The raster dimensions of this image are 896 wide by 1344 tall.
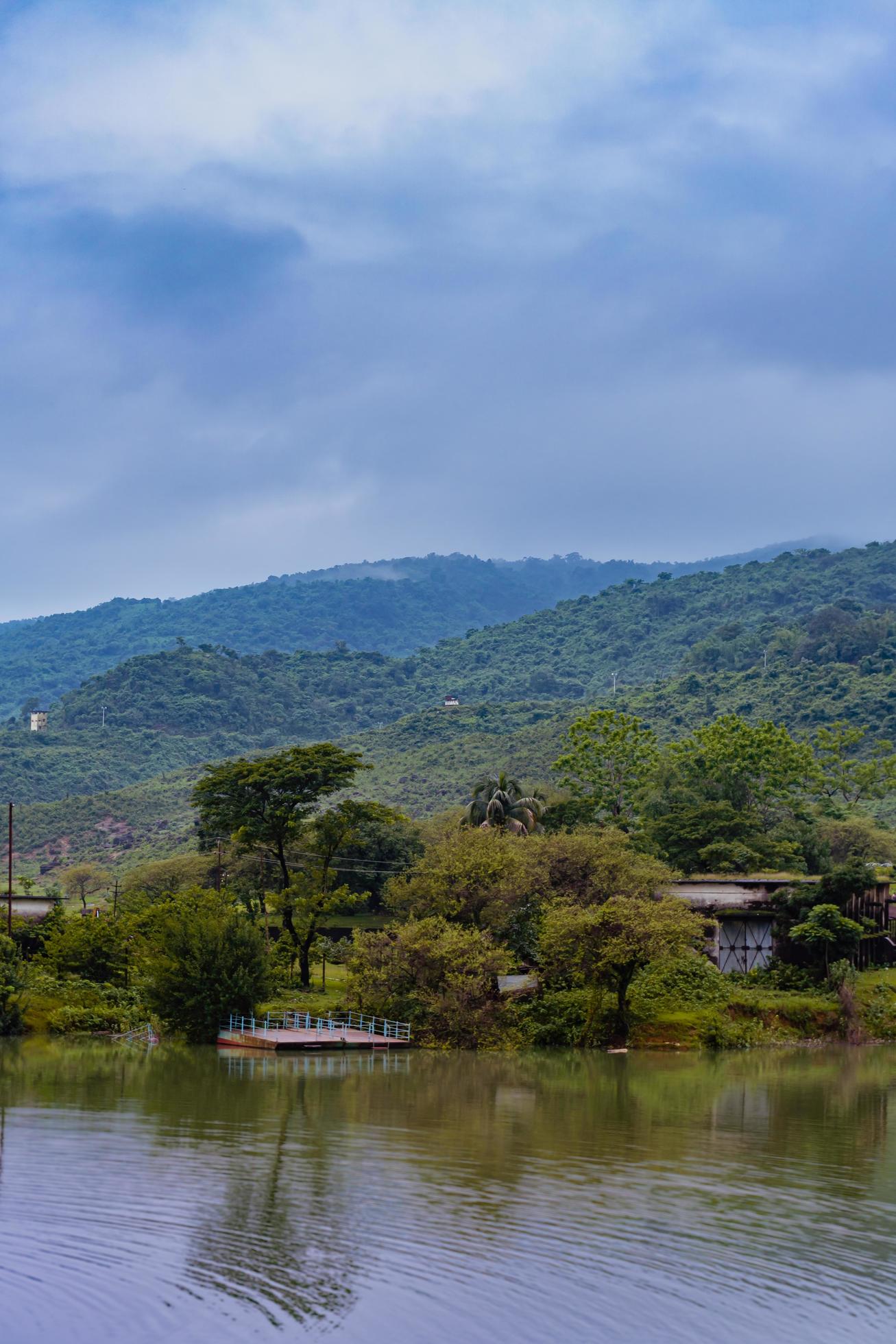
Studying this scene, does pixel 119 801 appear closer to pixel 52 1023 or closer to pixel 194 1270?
pixel 52 1023

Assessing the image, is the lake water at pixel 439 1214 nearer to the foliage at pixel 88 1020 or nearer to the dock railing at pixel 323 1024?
the dock railing at pixel 323 1024

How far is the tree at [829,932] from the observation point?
56.7m

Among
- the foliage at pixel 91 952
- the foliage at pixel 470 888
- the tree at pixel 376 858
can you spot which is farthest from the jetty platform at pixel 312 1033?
the tree at pixel 376 858

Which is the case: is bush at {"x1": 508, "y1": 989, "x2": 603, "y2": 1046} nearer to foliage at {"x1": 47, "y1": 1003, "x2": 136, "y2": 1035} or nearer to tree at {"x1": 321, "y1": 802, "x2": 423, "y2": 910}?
foliage at {"x1": 47, "y1": 1003, "x2": 136, "y2": 1035}

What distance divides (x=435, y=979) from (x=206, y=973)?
25.5 feet

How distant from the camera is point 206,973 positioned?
4850 centimetres

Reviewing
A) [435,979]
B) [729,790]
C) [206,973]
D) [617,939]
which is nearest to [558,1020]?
[435,979]

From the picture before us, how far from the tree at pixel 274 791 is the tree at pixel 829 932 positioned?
2020cm

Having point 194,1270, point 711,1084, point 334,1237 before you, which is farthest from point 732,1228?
point 711,1084

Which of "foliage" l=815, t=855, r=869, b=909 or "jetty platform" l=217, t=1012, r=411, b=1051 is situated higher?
"foliage" l=815, t=855, r=869, b=909

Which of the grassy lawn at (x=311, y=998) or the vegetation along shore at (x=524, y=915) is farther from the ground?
the vegetation along shore at (x=524, y=915)

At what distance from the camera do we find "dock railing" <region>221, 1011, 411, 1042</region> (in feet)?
158

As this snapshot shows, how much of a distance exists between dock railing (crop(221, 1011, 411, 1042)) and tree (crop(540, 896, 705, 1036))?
19.1 ft

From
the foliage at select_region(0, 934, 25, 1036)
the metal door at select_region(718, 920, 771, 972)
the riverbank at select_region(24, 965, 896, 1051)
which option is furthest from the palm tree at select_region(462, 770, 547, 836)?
the foliage at select_region(0, 934, 25, 1036)
